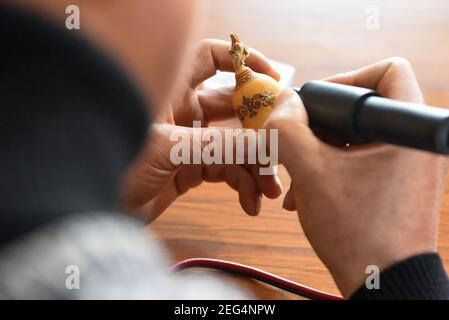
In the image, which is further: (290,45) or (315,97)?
(290,45)

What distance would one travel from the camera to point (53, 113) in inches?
9.7

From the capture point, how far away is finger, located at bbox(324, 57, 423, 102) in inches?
19.1

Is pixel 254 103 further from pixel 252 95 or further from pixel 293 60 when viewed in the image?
pixel 293 60

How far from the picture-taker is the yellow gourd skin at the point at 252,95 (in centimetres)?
58

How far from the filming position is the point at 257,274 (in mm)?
584

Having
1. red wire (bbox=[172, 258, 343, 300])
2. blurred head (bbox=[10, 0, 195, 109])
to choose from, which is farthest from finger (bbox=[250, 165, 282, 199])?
blurred head (bbox=[10, 0, 195, 109])

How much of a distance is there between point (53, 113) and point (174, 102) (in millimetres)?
458

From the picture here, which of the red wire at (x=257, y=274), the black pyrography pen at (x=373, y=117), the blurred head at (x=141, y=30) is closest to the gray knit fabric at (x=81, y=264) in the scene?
the blurred head at (x=141, y=30)

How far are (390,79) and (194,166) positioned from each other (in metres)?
0.26

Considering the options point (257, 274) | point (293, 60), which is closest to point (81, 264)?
point (257, 274)

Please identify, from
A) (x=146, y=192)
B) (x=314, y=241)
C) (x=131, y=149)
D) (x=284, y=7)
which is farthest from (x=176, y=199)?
(x=284, y=7)

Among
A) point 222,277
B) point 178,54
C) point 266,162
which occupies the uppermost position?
point 178,54

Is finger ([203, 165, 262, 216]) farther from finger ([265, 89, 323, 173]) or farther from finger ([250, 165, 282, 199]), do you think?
finger ([265, 89, 323, 173])
